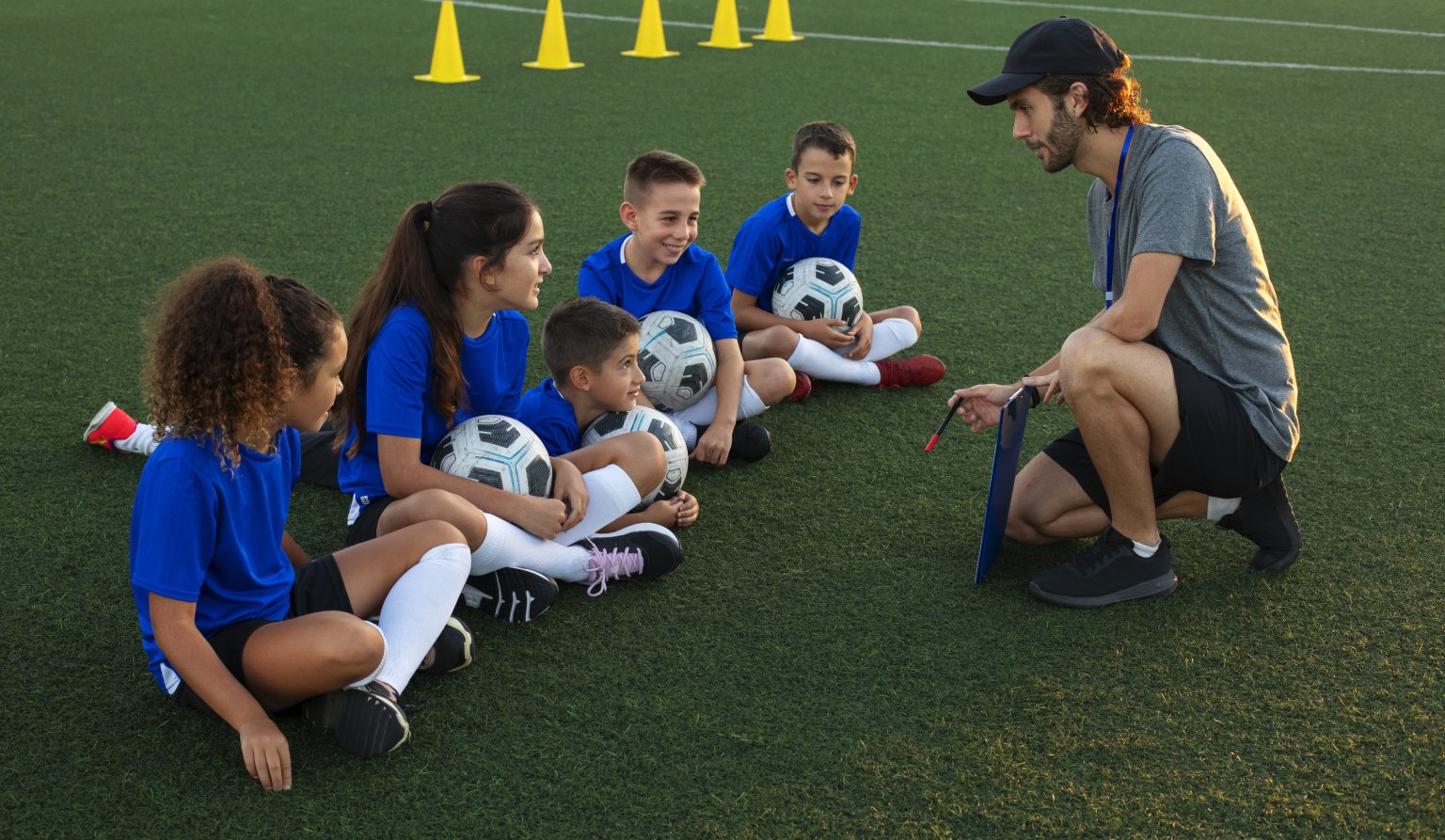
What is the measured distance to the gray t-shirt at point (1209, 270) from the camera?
114 inches

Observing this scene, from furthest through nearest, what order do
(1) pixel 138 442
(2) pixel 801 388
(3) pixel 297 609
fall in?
(2) pixel 801 388, (1) pixel 138 442, (3) pixel 297 609

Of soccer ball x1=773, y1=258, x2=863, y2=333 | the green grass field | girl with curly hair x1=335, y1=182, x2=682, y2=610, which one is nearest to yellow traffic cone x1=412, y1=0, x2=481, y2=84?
the green grass field

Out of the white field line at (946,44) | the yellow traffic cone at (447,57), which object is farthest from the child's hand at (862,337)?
the white field line at (946,44)

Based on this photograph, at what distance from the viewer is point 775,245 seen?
15.0ft

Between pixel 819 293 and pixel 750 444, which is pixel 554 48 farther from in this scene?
pixel 750 444

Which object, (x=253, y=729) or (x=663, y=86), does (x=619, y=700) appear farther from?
(x=663, y=86)

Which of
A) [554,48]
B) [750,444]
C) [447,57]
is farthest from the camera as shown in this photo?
[554,48]

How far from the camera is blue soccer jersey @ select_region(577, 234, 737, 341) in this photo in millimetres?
4016

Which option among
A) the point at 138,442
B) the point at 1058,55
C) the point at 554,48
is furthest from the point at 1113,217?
the point at 554,48

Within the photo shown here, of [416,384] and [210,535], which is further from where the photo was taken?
[416,384]

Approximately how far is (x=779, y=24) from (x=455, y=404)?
9636 millimetres

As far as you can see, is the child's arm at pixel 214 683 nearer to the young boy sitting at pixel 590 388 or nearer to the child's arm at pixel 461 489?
the child's arm at pixel 461 489

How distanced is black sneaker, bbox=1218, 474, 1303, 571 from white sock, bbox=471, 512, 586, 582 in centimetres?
161

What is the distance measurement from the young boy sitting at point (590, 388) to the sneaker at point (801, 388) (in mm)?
886
